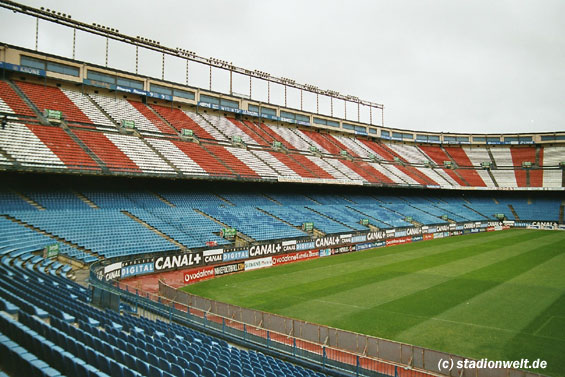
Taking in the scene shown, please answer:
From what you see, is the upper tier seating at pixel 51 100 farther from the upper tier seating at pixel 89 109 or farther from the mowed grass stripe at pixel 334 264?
the mowed grass stripe at pixel 334 264

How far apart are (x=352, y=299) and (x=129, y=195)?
2051cm

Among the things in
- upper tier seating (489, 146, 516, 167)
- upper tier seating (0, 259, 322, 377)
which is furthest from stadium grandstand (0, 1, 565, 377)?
upper tier seating (489, 146, 516, 167)

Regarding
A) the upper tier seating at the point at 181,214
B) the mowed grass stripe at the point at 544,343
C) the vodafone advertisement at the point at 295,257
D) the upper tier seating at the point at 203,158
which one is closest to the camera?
the mowed grass stripe at the point at 544,343

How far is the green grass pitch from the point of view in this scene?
14.7 meters

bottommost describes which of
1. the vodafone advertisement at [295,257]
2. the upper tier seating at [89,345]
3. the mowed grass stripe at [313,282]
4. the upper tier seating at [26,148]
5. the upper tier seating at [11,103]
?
the mowed grass stripe at [313,282]

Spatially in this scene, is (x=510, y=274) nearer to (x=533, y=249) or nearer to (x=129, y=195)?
(x=533, y=249)

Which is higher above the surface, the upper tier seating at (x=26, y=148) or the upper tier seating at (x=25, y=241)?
the upper tier seating at (x=26, y=148)

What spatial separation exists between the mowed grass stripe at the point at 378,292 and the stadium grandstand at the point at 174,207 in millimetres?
4387

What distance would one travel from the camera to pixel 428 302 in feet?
64.0

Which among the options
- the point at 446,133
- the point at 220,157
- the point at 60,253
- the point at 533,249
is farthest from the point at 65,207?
the point at 446,133

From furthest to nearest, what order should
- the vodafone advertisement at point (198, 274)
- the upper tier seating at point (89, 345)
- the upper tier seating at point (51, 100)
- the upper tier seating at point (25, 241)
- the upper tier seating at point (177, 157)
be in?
1. the upper tier seating at point (177, 157)
2. the upper tier seating at point (51, 100)
3. the vodafone advertisement at point (198, 274)
4. the upper tier seating at point (25, 241)
5. the upper tier seating at point (89, 345)

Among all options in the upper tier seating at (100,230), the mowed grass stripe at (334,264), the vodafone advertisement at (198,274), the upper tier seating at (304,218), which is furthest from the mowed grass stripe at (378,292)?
the upper tier seating at (304,218)

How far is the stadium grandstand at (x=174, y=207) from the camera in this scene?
9617 mm

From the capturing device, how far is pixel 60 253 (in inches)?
822
